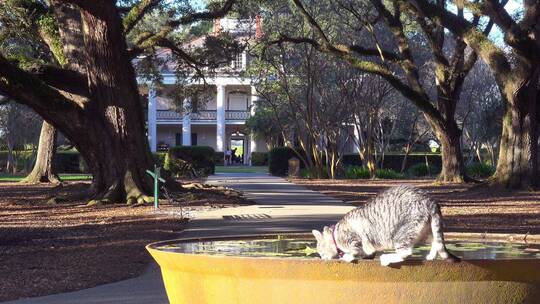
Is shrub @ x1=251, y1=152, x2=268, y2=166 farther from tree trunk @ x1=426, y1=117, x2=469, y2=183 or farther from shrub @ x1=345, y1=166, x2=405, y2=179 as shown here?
tree trunk @ x1=426, y1=117, x2=469, y2=183

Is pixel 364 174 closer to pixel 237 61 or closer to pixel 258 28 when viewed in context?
pixel 237 61

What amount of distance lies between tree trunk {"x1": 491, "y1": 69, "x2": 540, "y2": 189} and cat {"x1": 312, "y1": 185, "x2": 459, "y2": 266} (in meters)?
21.4

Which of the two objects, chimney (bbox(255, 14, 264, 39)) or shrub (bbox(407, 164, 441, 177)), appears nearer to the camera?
chimney (bbox(255, 14, 264, 39))

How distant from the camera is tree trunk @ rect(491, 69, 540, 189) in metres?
25.1

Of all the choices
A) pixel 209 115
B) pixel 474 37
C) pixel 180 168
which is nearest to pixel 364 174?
pixel 180 168

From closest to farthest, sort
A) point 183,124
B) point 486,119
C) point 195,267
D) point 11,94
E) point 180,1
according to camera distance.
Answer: point 195,267, point 11,94, point 180,1, point 486,119, point 183,124

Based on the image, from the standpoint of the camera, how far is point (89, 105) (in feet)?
69.2

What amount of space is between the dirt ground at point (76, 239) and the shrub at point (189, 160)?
68.0ft

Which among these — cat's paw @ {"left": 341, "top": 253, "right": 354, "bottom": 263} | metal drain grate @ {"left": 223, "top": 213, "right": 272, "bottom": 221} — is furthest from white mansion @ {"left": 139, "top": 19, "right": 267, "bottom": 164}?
cat's paw @ {"left": 341, "top": 253, "right": 354, "bottom": 263}

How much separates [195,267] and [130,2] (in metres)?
24.9

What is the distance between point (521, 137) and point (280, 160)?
2391cm

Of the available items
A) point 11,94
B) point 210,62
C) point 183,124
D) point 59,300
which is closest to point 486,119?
point 210,62

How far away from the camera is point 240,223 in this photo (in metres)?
16.0

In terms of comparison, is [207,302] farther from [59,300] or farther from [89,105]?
[89,105]
